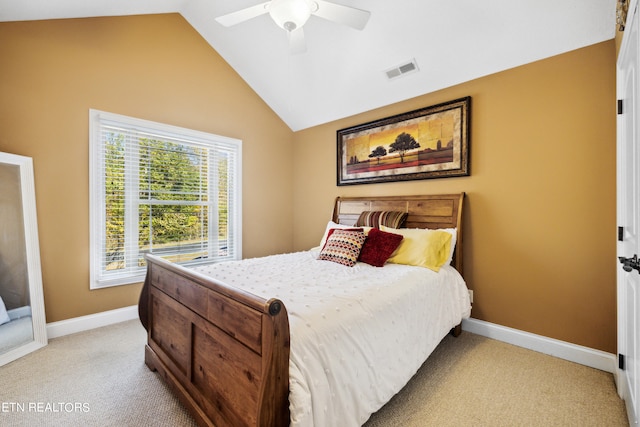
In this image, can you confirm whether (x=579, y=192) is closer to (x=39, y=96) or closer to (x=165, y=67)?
(x=165, y=67)

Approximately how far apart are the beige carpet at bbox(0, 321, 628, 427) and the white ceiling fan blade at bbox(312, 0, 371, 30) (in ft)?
8.33

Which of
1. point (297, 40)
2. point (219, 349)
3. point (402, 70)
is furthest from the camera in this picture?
point (402, 70)

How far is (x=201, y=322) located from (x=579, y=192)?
285 cm

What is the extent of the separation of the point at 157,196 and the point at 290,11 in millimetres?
2455

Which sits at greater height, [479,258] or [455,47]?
[455,47]

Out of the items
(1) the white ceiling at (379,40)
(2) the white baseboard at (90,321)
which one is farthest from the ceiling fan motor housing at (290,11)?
(2) the white baseboard at (90,321)

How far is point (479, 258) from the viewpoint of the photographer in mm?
2680

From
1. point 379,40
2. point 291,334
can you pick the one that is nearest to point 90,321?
point 291,334

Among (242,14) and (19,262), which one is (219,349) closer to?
(242,14)

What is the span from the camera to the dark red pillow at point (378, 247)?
2480 millimetres

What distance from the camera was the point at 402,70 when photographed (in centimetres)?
288

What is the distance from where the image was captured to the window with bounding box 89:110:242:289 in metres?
2.83

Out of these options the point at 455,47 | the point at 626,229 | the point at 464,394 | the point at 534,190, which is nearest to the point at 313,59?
the point at 455,47

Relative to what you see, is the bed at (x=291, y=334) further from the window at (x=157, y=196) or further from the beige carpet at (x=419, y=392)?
the window at (x=157, y=196)
